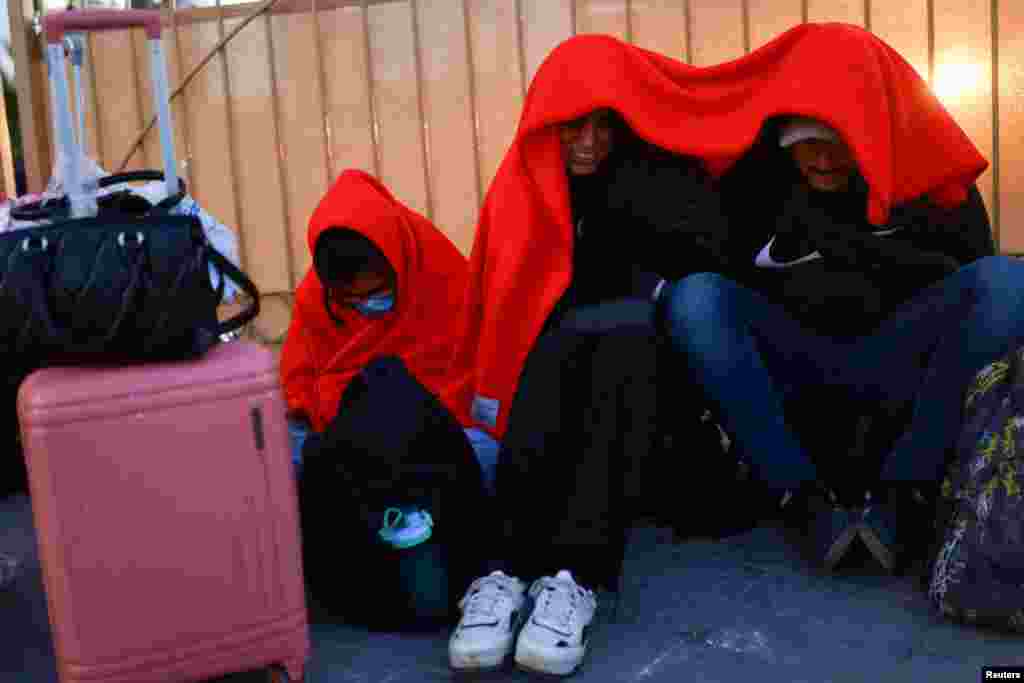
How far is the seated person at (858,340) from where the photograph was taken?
168cm

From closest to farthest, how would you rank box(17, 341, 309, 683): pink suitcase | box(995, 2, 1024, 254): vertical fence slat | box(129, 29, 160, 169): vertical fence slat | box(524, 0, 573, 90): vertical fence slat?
box(17, 341, 309, 683): pink suitcase → box(995, 2, 1024, 254): vertical fence slat → box(524, 0, 573, 90): vertical fence slat → box(129, 29, 160, 169): vertical fence slat

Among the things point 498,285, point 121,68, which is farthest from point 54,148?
point 498,285

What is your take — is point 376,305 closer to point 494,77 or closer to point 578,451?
point 578,451

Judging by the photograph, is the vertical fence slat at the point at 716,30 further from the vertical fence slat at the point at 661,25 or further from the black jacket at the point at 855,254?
the black jacket at the point at 855,254

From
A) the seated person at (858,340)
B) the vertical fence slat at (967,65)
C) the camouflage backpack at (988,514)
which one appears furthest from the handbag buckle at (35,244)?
the vertical fence slat at (967,65)

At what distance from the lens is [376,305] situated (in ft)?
6.72

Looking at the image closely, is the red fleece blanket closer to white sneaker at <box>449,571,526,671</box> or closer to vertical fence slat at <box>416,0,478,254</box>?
white sneaker at <box>449,571,526,671</box>

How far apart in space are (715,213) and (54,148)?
218 cm

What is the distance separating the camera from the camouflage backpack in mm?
1439

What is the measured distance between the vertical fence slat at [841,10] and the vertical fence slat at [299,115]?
1.37m

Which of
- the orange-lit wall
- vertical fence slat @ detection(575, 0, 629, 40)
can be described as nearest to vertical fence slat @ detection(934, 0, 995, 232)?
the orange-lit wall

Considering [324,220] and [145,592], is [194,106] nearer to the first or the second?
[324,220]

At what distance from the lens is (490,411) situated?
198 centimetres

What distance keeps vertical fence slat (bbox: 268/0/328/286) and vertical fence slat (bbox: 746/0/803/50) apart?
121 centimetres
